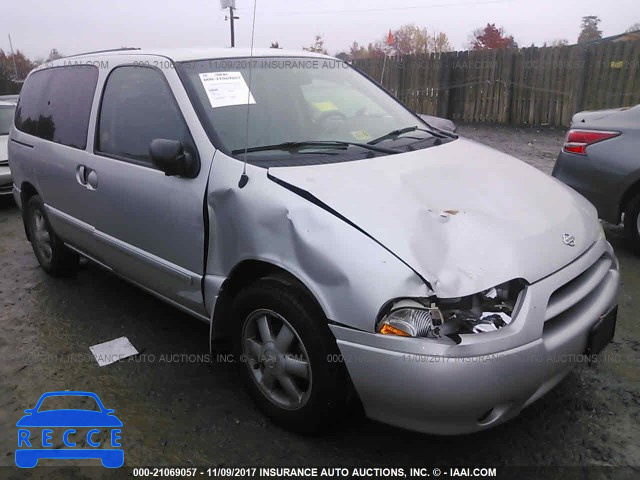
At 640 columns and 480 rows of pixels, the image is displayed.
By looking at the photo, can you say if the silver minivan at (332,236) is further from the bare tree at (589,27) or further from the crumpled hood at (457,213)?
the bare tree at (589,27)

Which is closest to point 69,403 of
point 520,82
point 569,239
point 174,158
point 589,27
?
point 174,158

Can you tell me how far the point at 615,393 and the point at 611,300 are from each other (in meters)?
0.63

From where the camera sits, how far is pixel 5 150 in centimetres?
778

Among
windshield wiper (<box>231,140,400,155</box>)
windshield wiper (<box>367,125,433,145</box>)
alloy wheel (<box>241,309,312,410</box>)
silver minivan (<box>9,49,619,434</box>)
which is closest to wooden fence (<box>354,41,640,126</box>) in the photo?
silver minivan (<box>9,49,619,434</box>)

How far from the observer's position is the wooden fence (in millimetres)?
11883

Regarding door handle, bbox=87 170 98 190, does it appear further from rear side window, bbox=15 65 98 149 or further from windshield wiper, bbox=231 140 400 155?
windshield wiper, bbox=231 140 400 155

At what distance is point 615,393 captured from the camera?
2.86 m

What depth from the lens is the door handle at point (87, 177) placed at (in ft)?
11.5

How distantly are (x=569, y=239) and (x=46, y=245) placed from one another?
163 inches

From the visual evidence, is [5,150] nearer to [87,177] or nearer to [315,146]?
[87,177]

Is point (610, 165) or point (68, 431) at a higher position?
point (610, 165)

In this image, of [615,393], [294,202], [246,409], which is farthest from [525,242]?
[246,409]

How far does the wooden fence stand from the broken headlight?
11.7 meters

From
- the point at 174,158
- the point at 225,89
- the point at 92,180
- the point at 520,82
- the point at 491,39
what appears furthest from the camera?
the point at 491,39
